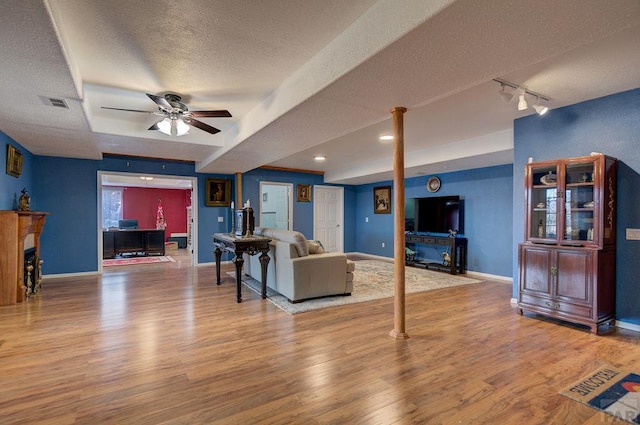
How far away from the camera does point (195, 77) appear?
3002mm

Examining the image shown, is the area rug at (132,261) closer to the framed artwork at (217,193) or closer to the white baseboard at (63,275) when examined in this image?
the white baseboard at (63,275)

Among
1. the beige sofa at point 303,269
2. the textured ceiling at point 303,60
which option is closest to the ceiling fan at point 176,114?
the textured ceiling at point 303,60

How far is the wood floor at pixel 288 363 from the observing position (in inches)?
74.9

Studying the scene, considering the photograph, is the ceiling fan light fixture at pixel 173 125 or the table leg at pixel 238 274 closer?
the ceiling fan light fixture at pixel 173 125

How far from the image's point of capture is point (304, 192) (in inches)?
345

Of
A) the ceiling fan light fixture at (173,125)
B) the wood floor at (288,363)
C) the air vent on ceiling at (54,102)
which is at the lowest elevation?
the wood floor at (288,363)

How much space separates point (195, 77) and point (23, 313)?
138 inches

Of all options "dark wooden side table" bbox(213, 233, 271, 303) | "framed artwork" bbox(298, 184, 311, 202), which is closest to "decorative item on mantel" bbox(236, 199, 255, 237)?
"dark wooden side table" bbox(213, 233, 271, 303)

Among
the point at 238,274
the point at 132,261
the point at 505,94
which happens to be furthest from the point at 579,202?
the point at 132,261

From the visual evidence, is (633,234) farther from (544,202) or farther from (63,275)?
(63,275)

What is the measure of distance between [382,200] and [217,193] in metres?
4.33

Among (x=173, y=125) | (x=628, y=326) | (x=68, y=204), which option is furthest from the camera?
(x=68, y=204)

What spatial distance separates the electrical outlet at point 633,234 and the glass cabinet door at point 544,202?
0.62m

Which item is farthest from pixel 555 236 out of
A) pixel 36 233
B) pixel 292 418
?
pixel 36 233
